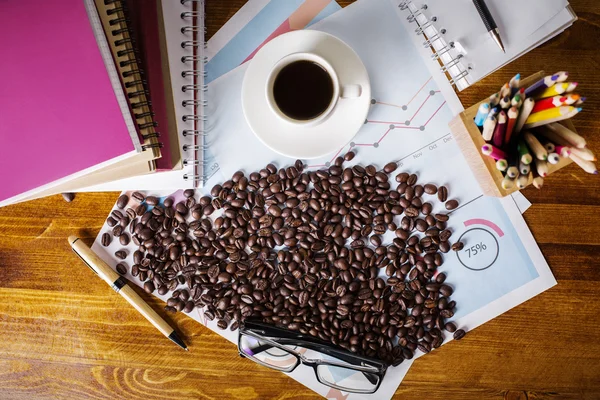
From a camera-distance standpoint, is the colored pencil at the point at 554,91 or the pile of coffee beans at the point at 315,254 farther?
the pile of coffee beans at the point at 315,254

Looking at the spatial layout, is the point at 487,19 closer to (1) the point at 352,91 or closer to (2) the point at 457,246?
(1) the point at 352,91

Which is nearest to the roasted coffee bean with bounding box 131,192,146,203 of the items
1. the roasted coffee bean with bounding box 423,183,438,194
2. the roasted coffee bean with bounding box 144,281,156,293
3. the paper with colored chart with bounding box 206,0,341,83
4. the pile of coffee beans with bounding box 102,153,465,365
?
the pile of coffee beans with bounding box 102,153,465,365

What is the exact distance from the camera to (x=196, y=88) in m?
1.14

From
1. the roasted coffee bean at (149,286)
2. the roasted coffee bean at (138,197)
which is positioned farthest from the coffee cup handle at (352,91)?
the roasted coffee bean at (149,286)

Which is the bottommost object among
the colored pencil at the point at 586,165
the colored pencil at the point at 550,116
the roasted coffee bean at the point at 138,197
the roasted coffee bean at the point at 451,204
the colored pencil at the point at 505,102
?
the roasted coffee bean at the point at 451,204

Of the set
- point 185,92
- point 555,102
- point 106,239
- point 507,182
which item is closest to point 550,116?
point 555,102

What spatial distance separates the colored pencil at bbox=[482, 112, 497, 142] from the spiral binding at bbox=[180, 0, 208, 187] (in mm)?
664

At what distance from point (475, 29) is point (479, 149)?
294 mm

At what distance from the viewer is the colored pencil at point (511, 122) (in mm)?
816

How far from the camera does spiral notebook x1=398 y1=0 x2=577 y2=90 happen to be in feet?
3.33

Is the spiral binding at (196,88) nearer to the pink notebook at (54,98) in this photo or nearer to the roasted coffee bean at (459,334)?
the pink notebook at (54,98)

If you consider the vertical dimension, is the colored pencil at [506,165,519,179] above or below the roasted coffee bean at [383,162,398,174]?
above

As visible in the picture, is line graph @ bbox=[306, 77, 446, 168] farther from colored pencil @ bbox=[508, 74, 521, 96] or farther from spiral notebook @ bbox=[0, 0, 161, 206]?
spiral notebook @ bbox=[0, 0, 161, 206]

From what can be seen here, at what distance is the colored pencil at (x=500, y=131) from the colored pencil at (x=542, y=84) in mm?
86
